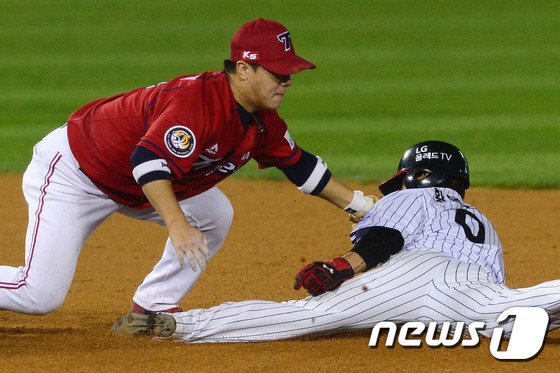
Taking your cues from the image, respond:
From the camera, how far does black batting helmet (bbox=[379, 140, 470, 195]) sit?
18.8ft

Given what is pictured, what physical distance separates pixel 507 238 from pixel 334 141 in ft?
14.3

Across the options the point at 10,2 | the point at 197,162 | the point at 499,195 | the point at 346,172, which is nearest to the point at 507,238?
the point at 499,195

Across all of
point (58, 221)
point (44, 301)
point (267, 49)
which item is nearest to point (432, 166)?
point (267, 49)

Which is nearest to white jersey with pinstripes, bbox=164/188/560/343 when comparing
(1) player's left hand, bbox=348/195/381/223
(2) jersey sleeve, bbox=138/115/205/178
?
(1) player's left hand, bbox=348/195/381/223

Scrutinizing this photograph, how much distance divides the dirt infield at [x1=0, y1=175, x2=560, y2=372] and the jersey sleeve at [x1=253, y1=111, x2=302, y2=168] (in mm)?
987

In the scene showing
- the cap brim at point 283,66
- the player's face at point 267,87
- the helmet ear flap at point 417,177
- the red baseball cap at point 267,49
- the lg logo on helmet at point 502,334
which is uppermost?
the red baseball cap at point 267,49

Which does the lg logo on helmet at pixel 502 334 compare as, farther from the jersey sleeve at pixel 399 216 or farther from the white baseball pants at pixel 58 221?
the white baseball pants at pixel 58 221

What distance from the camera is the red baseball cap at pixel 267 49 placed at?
16.5ft

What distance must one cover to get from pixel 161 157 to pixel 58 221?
74cm

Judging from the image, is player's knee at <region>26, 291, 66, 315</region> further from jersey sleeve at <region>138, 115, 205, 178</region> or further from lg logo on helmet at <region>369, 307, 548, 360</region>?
lg logo on helmet at <region>369, 307, 548, 360</region>

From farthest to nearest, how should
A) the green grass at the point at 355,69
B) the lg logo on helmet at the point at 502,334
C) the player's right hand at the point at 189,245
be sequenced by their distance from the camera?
the green grass at the point at 355,69 → the lg logo on helmet at the point at 502,334 → the player's right hand at the point at 189,245

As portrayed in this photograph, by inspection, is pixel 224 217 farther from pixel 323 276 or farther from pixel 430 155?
pixel 430 155

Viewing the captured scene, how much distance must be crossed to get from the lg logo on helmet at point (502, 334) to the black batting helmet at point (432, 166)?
0.87m

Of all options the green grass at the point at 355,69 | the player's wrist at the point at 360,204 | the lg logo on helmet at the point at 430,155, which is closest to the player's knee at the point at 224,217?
the player's wrist at the point at 360,204
